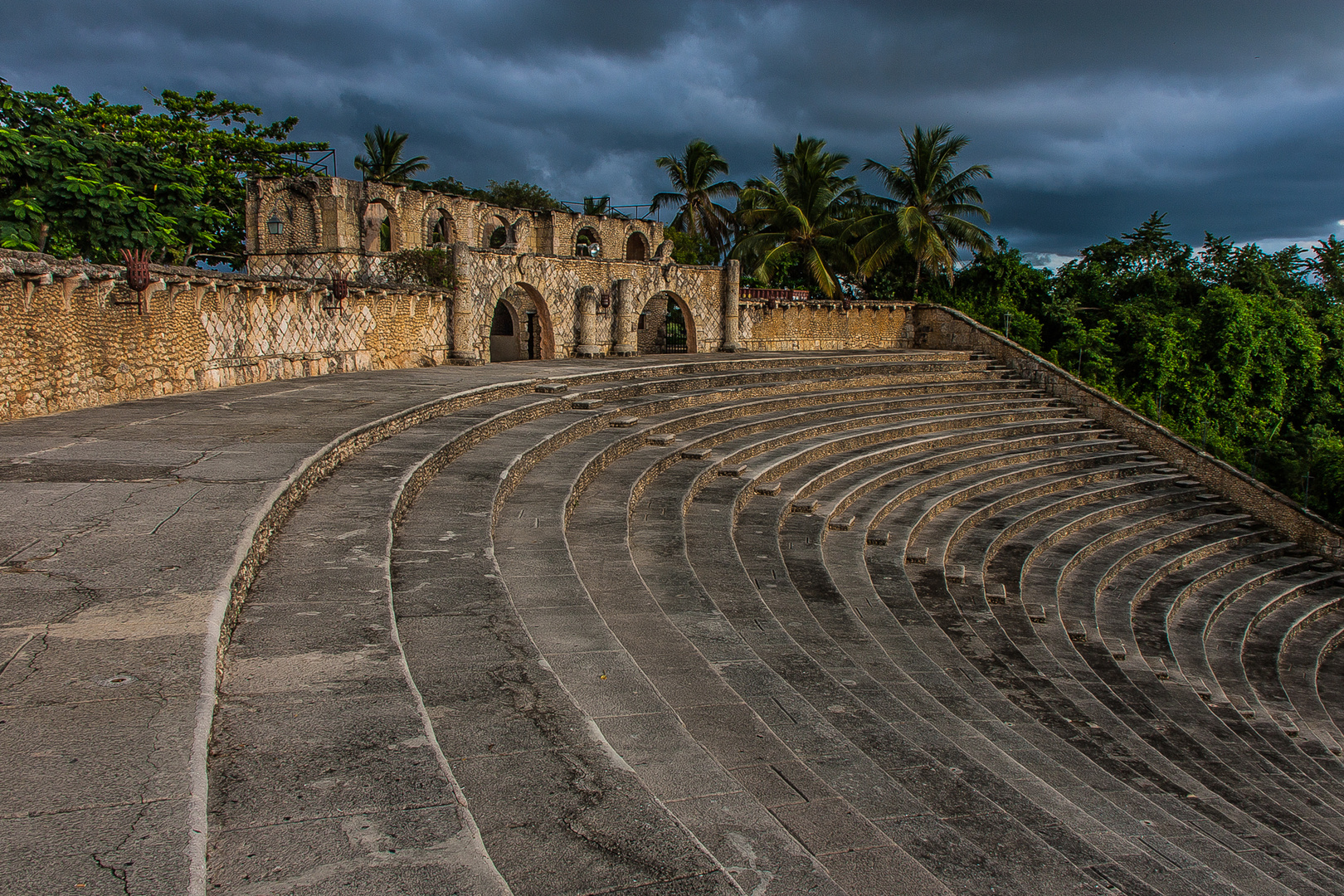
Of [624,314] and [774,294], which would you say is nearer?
[624,314]

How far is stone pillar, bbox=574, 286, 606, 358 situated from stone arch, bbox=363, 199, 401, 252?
18.8 ft

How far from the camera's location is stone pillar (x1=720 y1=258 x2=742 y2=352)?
22.2 m

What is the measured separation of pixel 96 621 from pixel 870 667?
14.8ft

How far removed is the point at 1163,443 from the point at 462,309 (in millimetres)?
14961

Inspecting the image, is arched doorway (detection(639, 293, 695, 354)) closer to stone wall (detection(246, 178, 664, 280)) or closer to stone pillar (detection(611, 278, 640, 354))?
stone wall (detection(246, 178, 664, 280))

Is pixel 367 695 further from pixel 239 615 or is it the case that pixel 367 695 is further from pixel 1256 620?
pixel 1256 620

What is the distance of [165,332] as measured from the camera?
32.1 ft

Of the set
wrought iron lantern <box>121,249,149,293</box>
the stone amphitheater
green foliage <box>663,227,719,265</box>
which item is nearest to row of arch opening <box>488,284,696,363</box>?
green foliage <box>663,227,719,265</box>

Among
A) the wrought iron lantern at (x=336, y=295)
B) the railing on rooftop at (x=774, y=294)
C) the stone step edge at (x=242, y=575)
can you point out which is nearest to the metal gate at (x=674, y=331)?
the railing on rooftop at (x=774, y=294)

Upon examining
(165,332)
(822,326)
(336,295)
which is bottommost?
(165,332)

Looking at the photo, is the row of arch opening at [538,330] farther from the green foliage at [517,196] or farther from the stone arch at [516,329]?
the green foliage at [517,196]

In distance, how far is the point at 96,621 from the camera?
330 centimetres

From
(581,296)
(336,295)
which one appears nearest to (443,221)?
(581,296)

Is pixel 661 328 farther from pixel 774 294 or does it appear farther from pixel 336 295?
pixel 336 295
